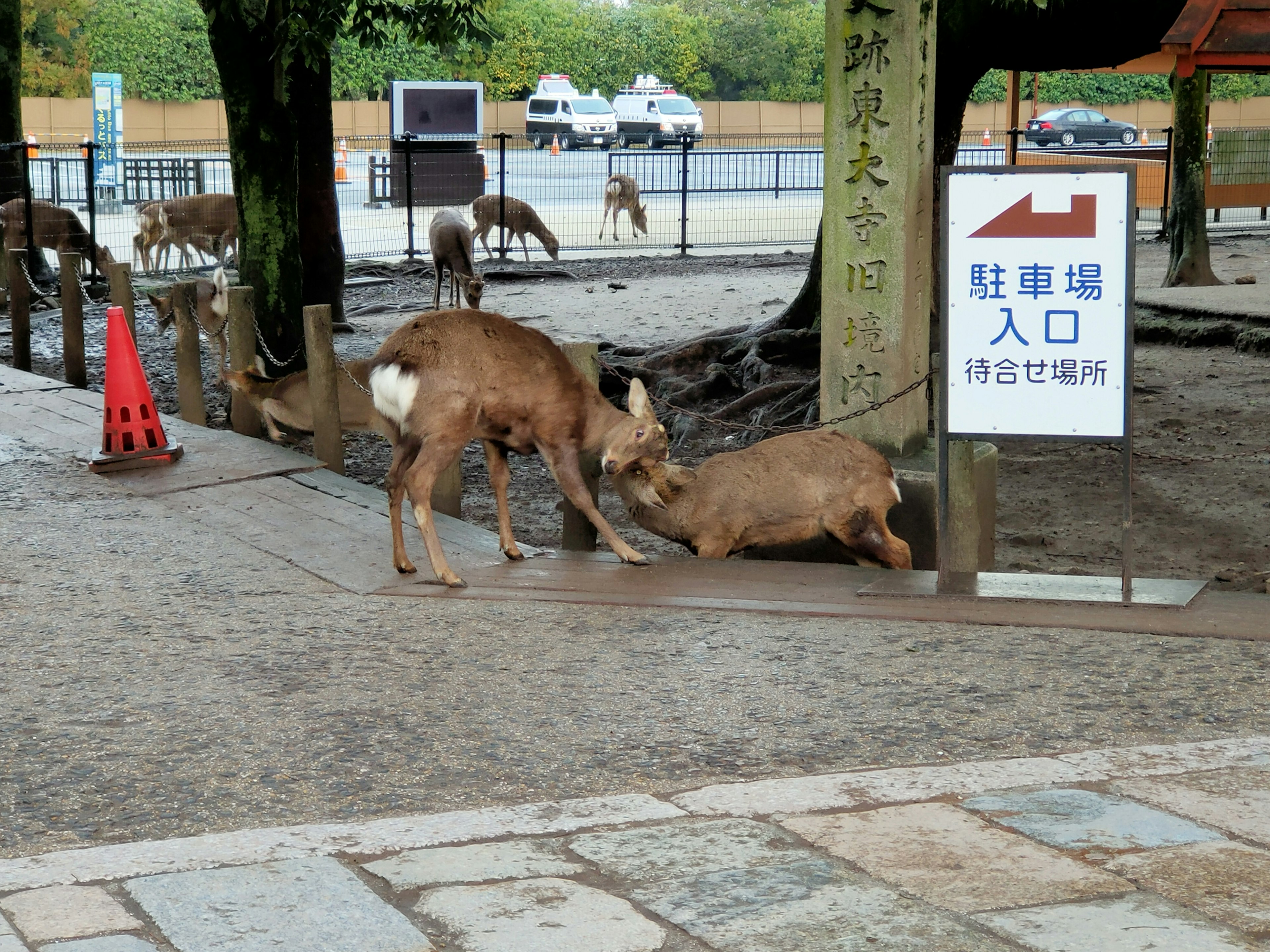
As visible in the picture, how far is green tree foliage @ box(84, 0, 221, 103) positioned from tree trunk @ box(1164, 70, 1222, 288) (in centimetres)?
4205

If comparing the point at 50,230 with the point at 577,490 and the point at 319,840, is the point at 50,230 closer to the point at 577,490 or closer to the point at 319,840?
the point at 577,490

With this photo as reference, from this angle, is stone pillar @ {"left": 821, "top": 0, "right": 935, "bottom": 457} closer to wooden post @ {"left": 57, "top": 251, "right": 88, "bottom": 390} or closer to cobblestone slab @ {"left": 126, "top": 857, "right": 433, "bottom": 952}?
cobblestone slab @ {"left": 126, "top": 857, "right": 433, "bottom": 952}

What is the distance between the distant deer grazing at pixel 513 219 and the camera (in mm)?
22203

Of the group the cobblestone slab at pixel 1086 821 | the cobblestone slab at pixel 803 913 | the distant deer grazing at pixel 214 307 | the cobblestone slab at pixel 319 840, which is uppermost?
the distant deer grazing at pixel 214 307

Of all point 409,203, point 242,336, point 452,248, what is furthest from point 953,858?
point 409,203

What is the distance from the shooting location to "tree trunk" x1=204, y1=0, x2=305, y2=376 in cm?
1059

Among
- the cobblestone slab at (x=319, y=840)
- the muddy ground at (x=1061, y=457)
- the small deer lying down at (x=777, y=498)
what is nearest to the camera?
the cobblestone slab at (x=319, y=840)

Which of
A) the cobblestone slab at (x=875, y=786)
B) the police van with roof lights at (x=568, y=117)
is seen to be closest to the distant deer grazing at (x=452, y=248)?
the cobblestone slab at (x=875, y=786)

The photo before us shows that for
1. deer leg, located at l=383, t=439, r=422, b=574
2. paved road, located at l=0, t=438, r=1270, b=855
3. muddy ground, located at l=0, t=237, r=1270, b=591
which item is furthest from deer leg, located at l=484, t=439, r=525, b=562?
muddy ground, located at l=0, t=237, r=1270, b=591

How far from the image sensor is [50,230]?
1781 centimetres

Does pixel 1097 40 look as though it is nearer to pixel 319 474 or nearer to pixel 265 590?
pixel 319 474

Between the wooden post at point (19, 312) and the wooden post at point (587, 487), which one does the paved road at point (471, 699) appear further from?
the wooden post at point (19, 312)

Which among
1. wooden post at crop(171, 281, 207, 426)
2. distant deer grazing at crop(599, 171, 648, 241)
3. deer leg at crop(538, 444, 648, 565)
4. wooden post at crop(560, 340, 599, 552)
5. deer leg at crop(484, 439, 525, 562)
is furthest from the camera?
distant deer grazing at crop(599, 171, 648, 241)

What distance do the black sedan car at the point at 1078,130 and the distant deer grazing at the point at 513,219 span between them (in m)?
29.4
